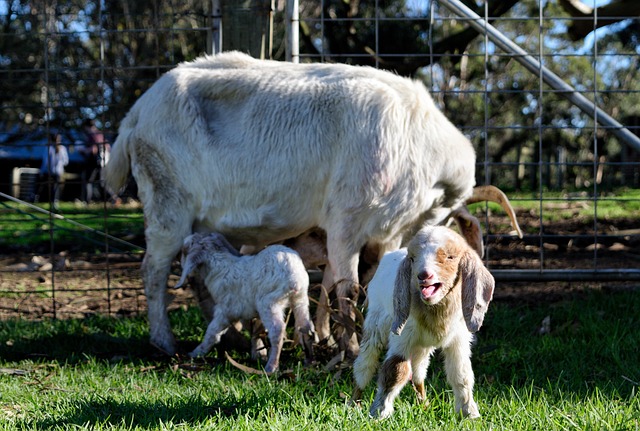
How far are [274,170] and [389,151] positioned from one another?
81cm

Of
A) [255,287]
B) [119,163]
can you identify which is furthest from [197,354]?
[119,163]

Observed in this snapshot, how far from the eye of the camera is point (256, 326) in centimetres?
578

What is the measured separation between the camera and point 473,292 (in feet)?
12.3

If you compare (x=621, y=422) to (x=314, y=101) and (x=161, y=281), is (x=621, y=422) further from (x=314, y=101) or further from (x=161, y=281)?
(x=161, y=281)

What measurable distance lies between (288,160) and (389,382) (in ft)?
7.26

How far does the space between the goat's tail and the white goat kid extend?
3.18ft

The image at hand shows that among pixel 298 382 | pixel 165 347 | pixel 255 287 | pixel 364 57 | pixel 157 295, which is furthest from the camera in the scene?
pixel 364 57

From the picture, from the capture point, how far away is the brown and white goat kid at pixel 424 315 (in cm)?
373

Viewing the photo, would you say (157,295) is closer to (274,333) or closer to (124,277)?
(274,333)

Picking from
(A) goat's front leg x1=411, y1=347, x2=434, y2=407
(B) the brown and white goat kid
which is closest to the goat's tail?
(B) the brown and white goat kid

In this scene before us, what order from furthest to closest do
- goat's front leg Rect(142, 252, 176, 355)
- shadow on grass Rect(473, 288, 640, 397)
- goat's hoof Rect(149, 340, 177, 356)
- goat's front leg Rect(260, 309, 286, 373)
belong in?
1. goat's front leg Rect(142, 252, 176, 355)
2. goat's hoof Rect(149, 340, 177, 356)
3. goat's front leg Rect(260, 309, 286, 373)
4. shadow on grass Rect(473, 288, 640, 397)

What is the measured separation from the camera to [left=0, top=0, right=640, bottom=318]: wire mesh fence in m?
7.05

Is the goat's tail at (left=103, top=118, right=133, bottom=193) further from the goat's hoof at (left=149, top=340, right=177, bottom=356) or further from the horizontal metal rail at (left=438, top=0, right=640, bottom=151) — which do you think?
the horizontal metal rail at (left=438, top=0, right=640, bottom=151)

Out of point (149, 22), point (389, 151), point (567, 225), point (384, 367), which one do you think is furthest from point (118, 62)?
point (384, 367)
